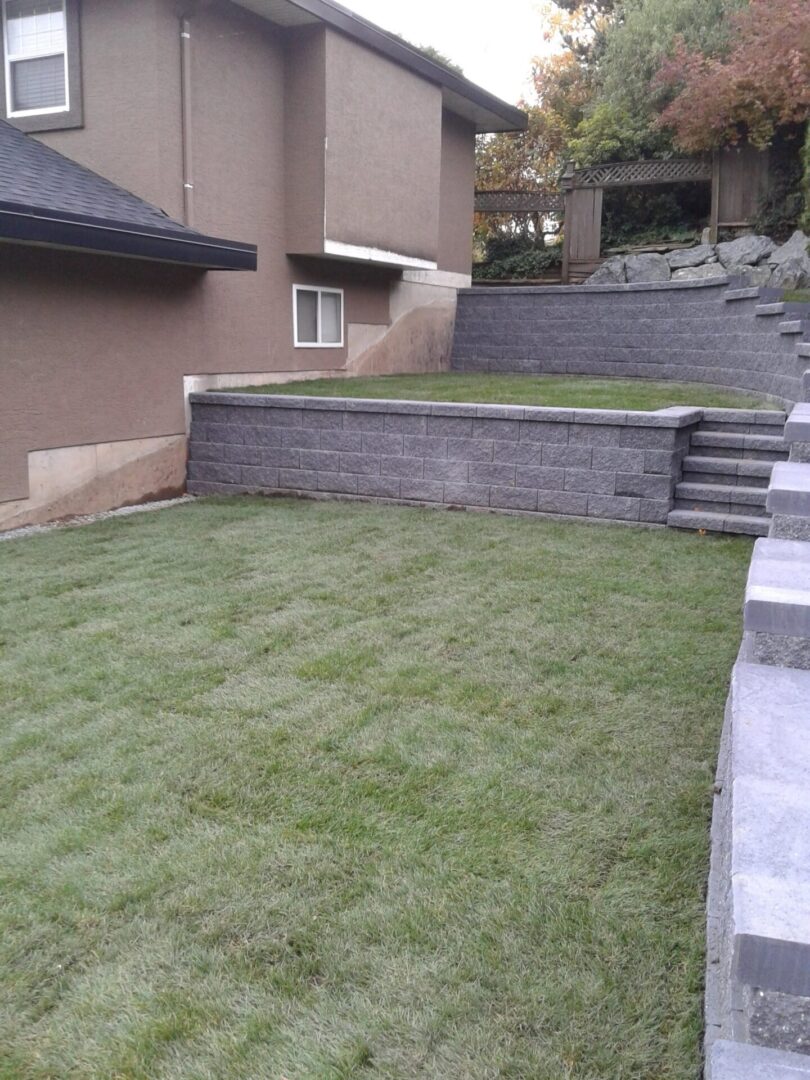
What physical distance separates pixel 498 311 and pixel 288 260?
4526 mm

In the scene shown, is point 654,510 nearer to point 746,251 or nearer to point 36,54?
point 36,54

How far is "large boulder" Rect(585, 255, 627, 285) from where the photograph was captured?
48.7 ft

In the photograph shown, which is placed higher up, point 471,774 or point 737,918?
point 737,918

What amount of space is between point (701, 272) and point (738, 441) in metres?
7.85

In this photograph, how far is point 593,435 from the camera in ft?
23.5

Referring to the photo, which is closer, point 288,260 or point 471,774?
point 471,774

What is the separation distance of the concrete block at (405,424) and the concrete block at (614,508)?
161 centimetres

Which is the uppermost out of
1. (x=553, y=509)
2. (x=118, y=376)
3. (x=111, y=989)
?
(x=118, y=376)

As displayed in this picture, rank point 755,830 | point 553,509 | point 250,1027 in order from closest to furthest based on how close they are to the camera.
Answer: point 755,830 → point 250,1027 → point 553,509

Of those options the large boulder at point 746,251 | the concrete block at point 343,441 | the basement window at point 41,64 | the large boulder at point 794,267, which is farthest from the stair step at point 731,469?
the large boulder at point 746,251

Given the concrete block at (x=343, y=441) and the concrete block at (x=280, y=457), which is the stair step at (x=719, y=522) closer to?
the concrete block at (x=343, y=441)

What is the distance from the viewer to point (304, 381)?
11.1m

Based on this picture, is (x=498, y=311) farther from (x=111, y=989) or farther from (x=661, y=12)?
(x=111, y=989)

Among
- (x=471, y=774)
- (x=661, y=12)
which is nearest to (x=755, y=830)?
(x=471, y=774)
